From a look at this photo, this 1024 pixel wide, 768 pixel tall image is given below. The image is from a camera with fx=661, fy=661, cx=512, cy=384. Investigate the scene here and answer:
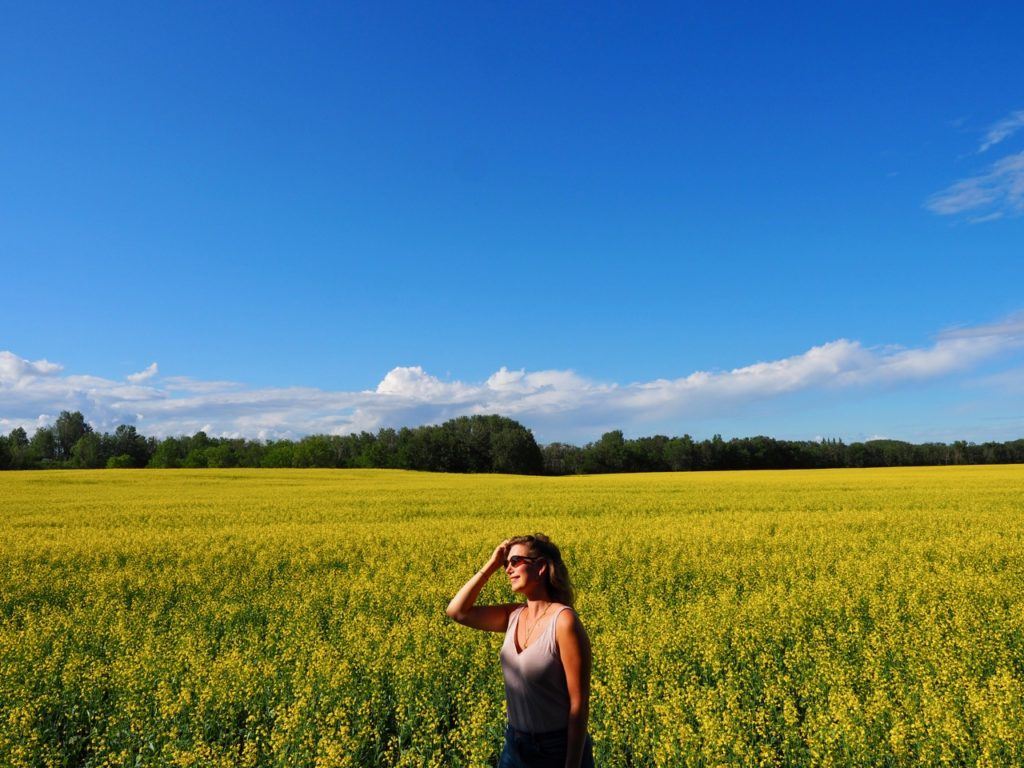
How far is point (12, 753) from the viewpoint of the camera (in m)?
5.06

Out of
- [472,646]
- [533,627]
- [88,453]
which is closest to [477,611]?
[533,627]

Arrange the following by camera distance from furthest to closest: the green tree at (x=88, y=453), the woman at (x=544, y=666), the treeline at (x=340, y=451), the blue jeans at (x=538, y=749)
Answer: the green tree at (x=88, y=453) < the treeline at (x=340, y=451) < the blue jeans at (x=538, y=749) < the woman at (x=544, y=666)

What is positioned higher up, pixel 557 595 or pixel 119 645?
pixel 557 595

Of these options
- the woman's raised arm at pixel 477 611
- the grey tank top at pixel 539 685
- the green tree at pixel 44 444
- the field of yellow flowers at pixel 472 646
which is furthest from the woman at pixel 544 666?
the green tree at pixel 44 444

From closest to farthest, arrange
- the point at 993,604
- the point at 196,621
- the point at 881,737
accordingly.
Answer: the point at 881,737, the point at 196,621, the point at 993,604

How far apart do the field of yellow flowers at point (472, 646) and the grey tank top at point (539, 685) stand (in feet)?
6.43

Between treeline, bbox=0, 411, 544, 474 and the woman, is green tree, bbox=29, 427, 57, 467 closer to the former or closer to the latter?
treeline, bbox=0, 411, 544, 474

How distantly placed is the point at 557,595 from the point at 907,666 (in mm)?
5841

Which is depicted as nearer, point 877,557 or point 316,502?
point 877,557

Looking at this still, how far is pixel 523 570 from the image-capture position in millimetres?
3143

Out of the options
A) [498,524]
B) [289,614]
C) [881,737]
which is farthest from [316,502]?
[881,737]

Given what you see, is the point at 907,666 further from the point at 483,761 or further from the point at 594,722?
the point at 483,761

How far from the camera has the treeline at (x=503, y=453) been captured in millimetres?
93312

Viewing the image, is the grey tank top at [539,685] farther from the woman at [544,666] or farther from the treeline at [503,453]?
the treeline at [503,453]
